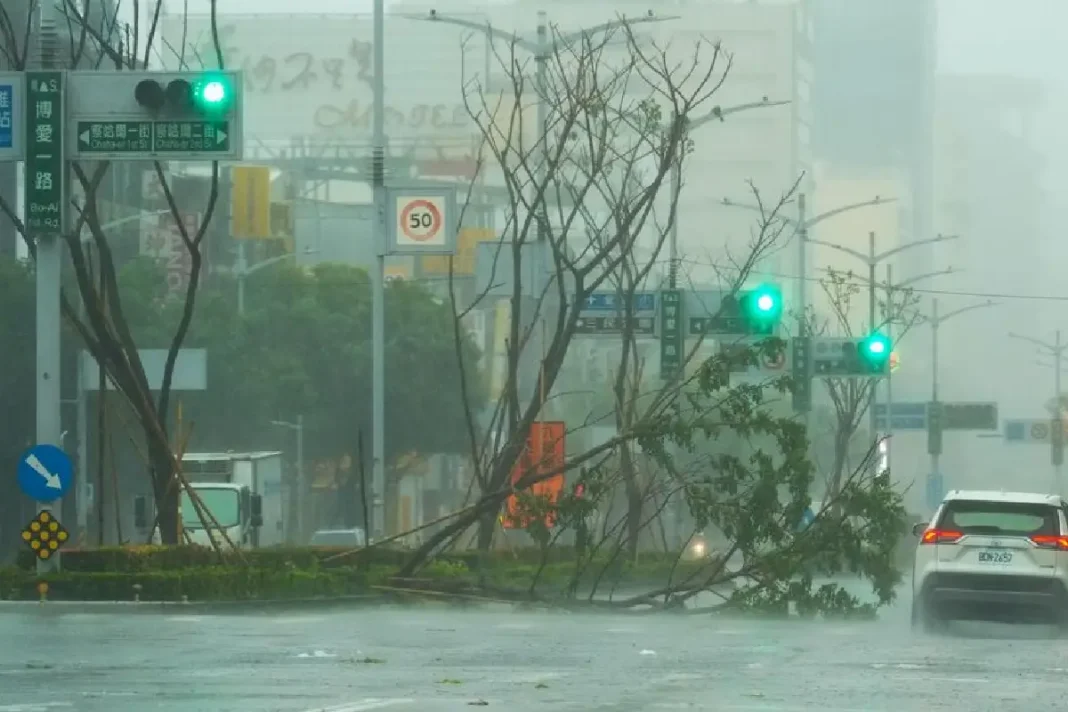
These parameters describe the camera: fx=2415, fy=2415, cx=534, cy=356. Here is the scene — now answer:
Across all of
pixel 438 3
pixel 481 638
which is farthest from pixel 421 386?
pixel 438 3

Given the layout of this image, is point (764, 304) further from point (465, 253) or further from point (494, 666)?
point (465, 253)

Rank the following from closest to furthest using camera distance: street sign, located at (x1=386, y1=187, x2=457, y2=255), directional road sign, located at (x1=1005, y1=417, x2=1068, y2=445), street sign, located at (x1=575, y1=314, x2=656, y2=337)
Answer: street sign, located at (x1=386, y1=187, x2=457, y2=255)
street sign, located at (x1=575, y1=314, x2=656, y2=337)
directional road sign, located at (x1=1005, y1=417, x2=1068, y2=445)

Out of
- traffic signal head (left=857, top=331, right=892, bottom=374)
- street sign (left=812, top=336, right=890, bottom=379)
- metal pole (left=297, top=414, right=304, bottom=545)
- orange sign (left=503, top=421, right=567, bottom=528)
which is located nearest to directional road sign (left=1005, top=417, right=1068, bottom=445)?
metal pole (left=297, top=414, right=304, bottom=545)

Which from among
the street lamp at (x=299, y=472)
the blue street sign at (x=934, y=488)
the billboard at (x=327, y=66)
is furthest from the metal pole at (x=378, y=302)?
the billboard at (x=327, y=66)

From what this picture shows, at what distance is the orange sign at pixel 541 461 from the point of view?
35188mm

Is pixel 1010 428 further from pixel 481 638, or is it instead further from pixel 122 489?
pixel 481 638

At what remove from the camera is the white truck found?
4838 centimetres

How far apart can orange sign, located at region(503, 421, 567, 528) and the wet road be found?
9.32m

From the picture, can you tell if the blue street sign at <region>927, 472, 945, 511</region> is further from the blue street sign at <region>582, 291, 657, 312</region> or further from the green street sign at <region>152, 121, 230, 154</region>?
the green street sign at <region>152, 121, 230, 154</region>

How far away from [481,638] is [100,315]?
1280 cm

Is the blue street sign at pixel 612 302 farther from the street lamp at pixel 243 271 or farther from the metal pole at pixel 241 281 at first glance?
the metal pole at pixel 241 281

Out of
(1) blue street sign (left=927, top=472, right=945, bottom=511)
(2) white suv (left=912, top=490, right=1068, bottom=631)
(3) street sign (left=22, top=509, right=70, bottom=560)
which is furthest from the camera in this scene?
(1) blue street sign (left=927, top=472, right=945, bottom=511)

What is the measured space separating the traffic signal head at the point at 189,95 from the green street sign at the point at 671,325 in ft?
64.1

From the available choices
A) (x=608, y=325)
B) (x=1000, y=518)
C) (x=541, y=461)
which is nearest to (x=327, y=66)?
(x=608, y=325)
